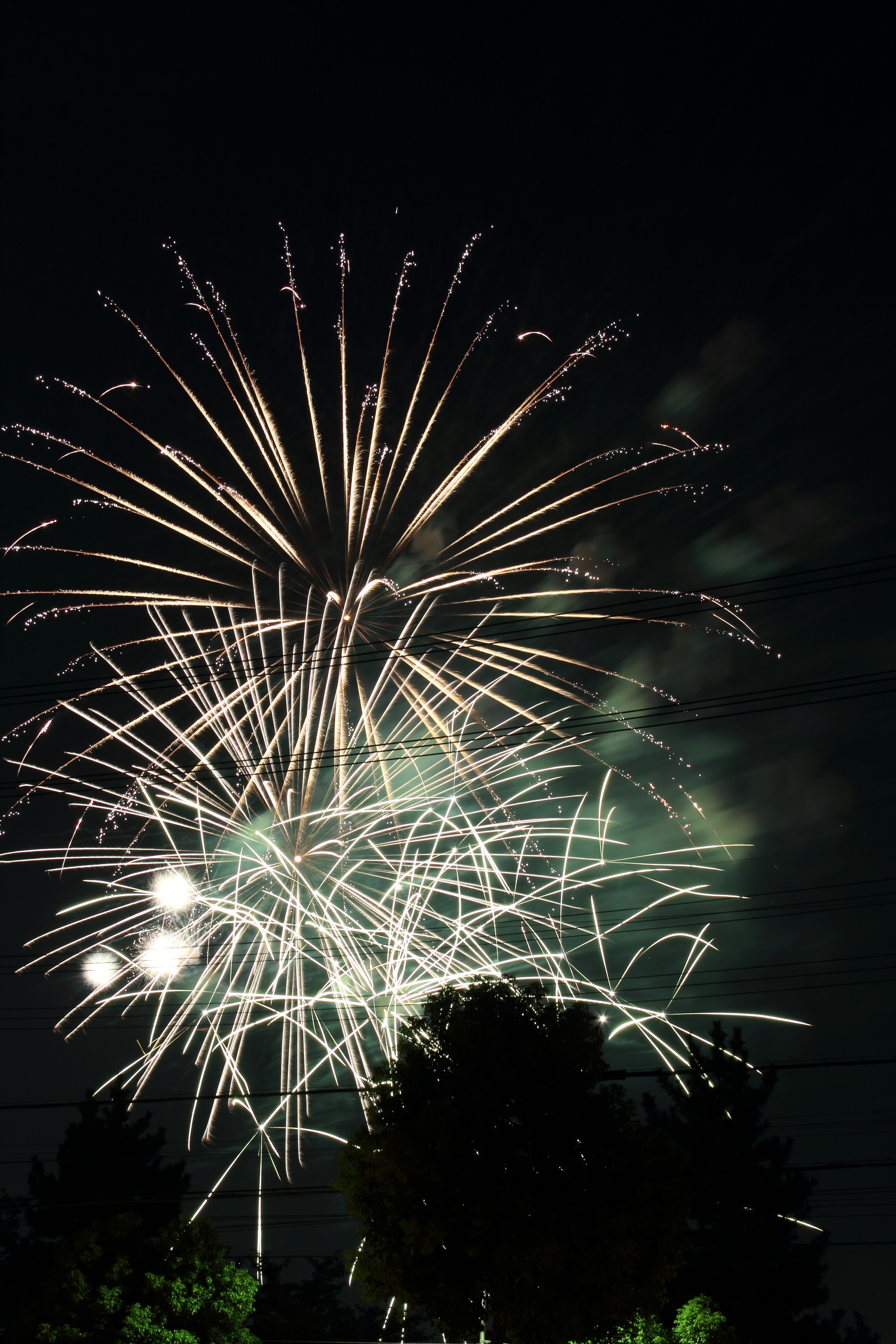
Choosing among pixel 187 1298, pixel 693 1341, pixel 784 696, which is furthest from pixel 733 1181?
pixel 784 696

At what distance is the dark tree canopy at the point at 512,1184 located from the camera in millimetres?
15633

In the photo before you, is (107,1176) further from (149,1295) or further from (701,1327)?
(701,1327)

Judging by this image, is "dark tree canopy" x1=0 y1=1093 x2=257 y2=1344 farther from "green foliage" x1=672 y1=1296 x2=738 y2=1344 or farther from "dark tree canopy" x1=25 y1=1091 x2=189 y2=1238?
"green foliage" x1=672 y1=1296 x2=738 y2=1344

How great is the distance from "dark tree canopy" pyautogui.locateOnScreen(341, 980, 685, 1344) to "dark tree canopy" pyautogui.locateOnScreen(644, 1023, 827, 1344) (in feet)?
33.8

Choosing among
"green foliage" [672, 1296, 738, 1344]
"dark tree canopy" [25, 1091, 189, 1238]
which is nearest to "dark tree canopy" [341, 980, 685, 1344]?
"green foliage" [672, 1296, 738, 1344]

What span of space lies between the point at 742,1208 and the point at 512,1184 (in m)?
16.5

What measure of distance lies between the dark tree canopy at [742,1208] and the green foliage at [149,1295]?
11.7m

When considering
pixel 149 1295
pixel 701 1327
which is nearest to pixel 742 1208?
pixel 701 1327

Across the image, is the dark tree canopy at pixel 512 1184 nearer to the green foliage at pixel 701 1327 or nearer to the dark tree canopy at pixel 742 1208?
the green foliage at pixel 701 1327

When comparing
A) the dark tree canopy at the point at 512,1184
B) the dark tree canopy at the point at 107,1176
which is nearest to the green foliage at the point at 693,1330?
the dark tree canopy at the point at 512,1184

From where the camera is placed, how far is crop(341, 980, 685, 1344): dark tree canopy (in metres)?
15.6

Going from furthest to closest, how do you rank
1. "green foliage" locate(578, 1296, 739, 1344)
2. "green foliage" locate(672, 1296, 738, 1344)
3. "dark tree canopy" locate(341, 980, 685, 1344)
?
1. "green foliage" locate(672, 1296, 738, 1344)
2. "green foliage" locate(578, 1296, 739, 1344)
3. "dark tree canopy" locate(341, 980, 685, 1344)

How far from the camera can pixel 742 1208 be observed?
29.1 meters

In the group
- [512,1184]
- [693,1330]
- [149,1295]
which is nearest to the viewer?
[512,1184]
